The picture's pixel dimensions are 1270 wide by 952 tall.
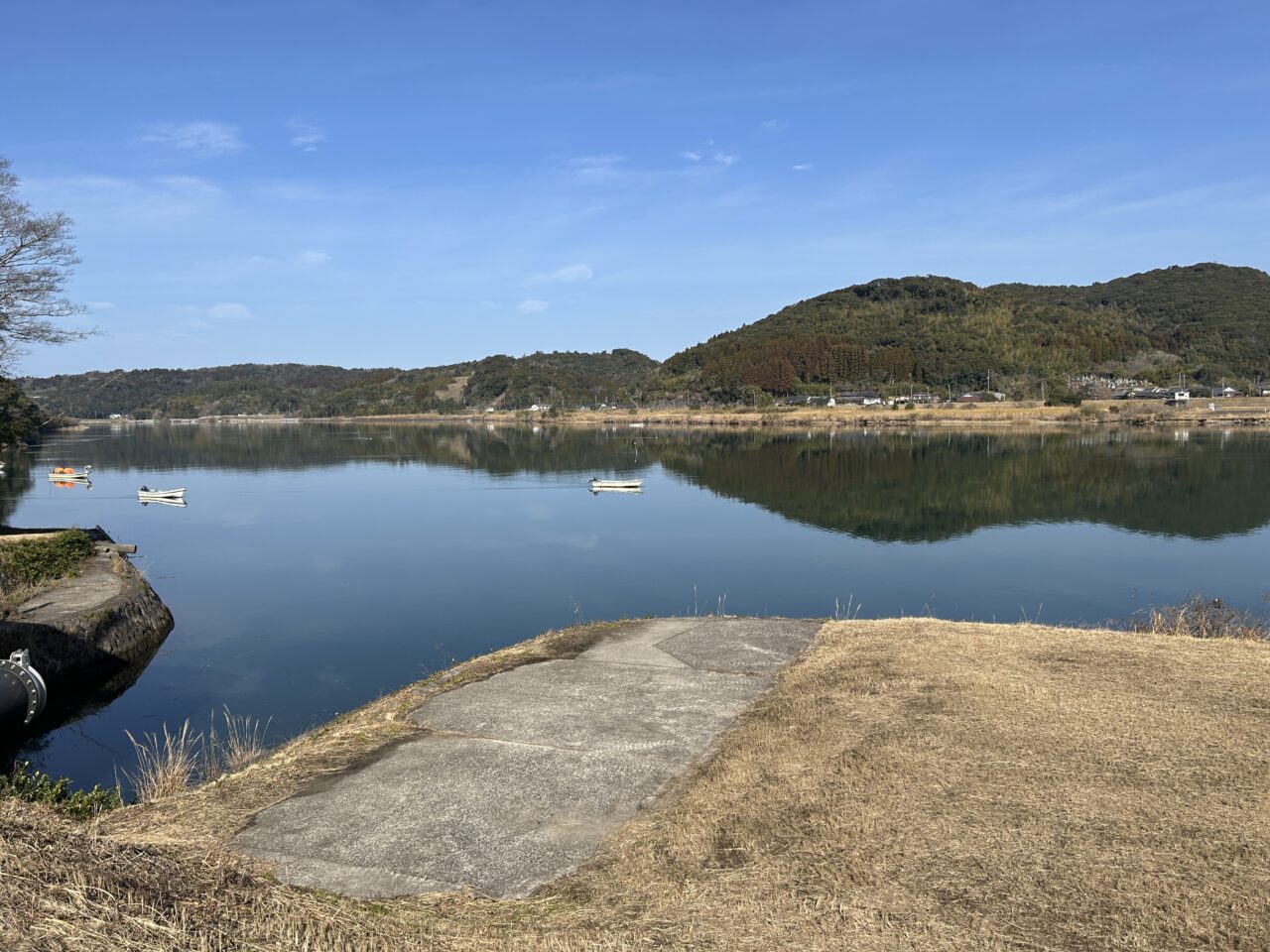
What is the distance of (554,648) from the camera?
12125 millimetres

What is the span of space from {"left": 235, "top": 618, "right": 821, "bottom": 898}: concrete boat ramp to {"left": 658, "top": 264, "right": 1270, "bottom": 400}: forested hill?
5692 inches

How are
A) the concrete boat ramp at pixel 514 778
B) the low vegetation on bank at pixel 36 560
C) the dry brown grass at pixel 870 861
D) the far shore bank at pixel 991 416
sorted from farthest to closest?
the far shore bank at pixel 991 416 → the low vegetation on bank at pixel 36 560 → the concrete boat ramp at pixel 514 778 → the dry brown grass at pixel 870 861

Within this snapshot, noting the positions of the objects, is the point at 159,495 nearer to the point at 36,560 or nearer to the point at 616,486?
the point at 616,486

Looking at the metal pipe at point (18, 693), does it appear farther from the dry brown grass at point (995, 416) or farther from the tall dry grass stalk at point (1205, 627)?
the dry brown grass at point (995, 416)

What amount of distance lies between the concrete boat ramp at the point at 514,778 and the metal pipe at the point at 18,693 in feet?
14.7

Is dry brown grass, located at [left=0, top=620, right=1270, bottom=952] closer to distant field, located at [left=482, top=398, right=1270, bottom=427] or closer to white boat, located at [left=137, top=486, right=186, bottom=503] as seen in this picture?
white boat, located at [left=137, top=486, right=186, bottom=503]

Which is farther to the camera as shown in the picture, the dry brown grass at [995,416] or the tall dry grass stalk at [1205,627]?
the dry brown grass at [995,416]

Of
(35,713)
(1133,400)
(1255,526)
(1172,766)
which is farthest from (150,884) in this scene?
(1133,400)

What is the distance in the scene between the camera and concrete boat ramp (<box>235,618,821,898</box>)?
592 centimetres

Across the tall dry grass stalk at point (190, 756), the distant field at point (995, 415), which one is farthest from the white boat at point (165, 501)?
the distant field at point (995, 415)

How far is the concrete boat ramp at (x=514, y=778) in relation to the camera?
5.92 meters

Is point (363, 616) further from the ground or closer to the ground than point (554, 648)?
closer to the ground

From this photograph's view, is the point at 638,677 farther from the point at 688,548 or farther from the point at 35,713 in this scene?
the point at 688,548

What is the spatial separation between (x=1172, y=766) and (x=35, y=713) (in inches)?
453
